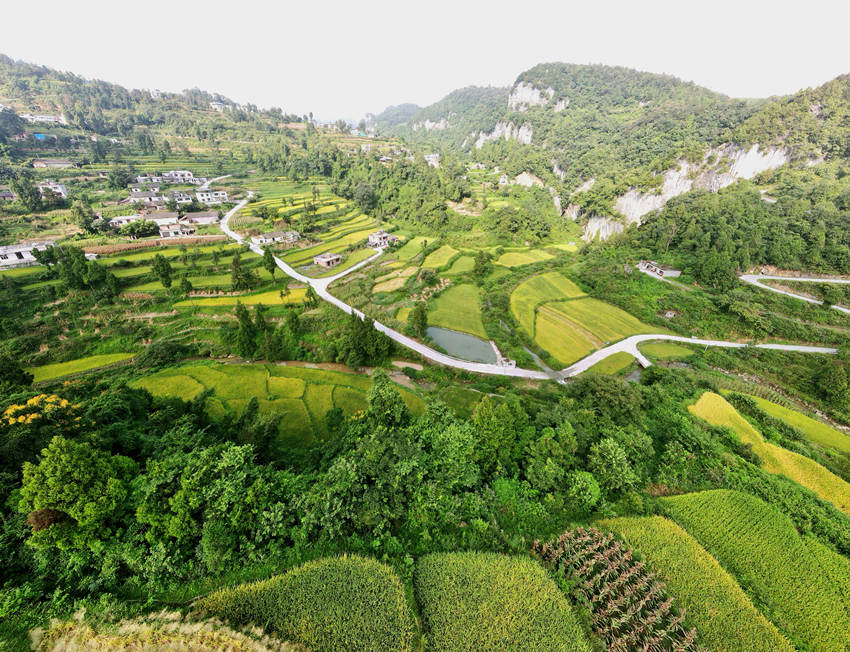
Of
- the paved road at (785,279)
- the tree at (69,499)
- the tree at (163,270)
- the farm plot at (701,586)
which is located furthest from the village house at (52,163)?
the paved road at (785,279)

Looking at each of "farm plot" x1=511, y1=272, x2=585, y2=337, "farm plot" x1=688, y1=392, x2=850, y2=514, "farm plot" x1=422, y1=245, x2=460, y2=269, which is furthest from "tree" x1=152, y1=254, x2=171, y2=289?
"farm plot" x1=688, y1=392, x2=850, y2=514

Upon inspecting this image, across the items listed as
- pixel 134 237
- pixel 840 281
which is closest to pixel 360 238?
pixel 134 237

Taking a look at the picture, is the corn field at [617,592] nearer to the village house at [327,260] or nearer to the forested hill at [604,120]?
the village house at [327,260]

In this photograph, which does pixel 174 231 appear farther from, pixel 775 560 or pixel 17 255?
pixel 775 560

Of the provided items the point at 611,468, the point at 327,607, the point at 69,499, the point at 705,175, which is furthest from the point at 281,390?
the point at 705,175

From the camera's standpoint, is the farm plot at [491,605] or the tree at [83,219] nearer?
the farm plot at [491,605]

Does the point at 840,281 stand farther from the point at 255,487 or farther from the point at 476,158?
the point at 476,158
